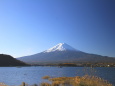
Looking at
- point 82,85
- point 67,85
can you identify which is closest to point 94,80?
point 82,85

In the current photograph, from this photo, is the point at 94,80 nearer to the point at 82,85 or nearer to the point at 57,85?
the point at 82,85

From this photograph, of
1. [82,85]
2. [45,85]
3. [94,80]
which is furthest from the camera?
[45,85]

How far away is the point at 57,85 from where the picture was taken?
3584 cm

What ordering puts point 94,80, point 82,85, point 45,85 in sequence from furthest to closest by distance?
point 45,85 < point 94,80 < point 82,85

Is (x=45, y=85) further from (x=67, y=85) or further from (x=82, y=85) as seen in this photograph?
(x=82, y=85)

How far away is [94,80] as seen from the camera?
103 feet

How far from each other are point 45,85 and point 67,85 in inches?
164

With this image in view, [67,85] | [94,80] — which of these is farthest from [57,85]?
[94,80]

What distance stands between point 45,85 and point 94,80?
8.20 m

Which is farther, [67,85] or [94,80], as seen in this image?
[67,85]

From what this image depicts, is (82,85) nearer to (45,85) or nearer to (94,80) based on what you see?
(94,80)

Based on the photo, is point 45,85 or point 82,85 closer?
point 82,85

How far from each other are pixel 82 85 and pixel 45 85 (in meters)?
8.56

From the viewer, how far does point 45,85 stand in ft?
115
